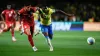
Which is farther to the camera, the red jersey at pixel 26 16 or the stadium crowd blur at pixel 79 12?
the stadium crowd blur at pixel 79 12

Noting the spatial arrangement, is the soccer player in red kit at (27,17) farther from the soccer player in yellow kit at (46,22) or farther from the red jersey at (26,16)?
the soccer player in yellow kit at (46,22)

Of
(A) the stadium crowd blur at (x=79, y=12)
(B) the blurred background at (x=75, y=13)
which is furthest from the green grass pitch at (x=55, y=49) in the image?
(A) the stadium crowd blur at (x=79, y=12)

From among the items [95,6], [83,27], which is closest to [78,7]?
[95,6]

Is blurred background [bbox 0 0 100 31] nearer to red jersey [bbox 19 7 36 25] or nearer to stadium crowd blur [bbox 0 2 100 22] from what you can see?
stadium crowd blur [bbox 0 2 100 22]

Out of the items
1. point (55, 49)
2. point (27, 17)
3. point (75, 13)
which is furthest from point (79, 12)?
point (27, 17)

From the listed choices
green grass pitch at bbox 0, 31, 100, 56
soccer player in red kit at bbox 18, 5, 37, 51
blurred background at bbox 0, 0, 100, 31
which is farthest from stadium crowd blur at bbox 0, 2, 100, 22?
soccer player in red kit at bbox 18, 5, 37, 51

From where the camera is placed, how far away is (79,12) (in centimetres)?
3844

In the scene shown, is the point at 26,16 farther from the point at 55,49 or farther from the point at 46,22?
the point at 55,49

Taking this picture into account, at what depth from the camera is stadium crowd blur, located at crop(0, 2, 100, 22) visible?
37.7 metres

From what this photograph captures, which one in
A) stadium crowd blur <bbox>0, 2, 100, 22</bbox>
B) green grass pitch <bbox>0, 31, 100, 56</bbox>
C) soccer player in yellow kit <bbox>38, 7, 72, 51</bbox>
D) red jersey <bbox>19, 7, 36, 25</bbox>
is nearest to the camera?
green grass pitch <bbox>0, 31, 100, 56</bbox>

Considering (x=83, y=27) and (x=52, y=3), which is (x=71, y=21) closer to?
(x=83, y=27)

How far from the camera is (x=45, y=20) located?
1736 centimetres

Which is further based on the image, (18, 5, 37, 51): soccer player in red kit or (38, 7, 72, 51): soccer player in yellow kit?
(38, 7, 72, 51): soccer player in yellow kit

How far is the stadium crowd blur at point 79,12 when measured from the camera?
124 ft
